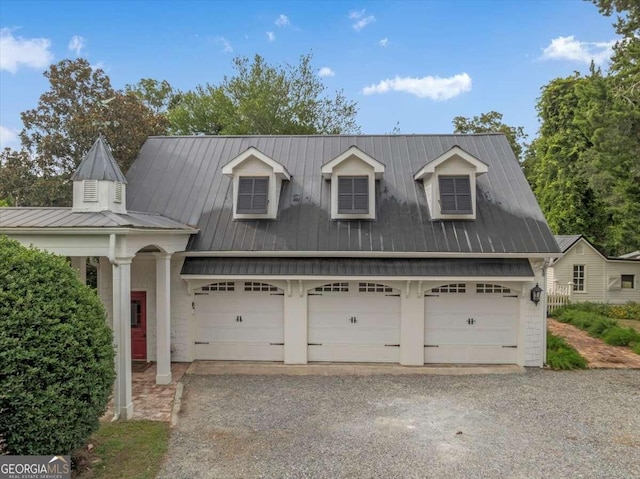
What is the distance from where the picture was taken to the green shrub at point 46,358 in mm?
4602

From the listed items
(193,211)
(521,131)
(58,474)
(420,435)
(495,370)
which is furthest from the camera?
(521,131)

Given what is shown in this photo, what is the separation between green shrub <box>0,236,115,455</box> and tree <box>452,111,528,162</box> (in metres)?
32.5

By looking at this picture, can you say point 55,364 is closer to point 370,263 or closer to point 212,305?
point 212,305

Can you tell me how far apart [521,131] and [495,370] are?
29.7 meters

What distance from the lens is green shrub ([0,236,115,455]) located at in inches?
181

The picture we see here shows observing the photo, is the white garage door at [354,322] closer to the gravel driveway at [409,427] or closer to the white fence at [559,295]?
the gravel driveway at [409,427]

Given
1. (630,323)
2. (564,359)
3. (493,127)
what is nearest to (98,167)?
(564,359)

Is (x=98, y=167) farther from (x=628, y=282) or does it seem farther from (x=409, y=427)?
(x=628, y=282)

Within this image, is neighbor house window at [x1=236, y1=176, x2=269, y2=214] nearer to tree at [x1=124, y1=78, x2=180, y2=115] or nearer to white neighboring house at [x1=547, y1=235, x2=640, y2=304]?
A: white neighboring house at [x1=547, y1=235, x2=640, y2=304]

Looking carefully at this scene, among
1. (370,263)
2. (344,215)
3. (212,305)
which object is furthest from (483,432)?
(212,305)

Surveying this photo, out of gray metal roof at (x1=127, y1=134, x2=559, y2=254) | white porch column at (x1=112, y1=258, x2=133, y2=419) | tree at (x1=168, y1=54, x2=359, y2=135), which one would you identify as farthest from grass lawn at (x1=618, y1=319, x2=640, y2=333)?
white porch column at (x1=112, y1=258, x2=133, y2=419)

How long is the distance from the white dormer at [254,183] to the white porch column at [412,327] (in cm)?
422

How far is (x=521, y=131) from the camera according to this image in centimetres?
3350

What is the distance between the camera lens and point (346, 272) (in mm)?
9875
